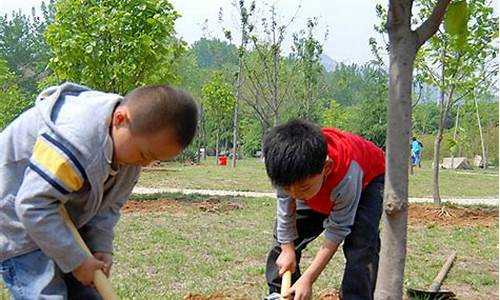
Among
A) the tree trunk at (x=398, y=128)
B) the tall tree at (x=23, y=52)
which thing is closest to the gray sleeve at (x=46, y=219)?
the tree trunk at (x=398, y=128)

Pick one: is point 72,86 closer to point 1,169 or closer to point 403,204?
point 1,169

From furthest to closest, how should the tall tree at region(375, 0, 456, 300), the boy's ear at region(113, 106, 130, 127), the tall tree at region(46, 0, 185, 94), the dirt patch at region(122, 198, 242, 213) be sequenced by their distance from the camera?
the tall tree at region(46, 0, 185, 94), the dirt patch at region(122, 198, 242, 213), the tall tree at region(375, 0, 456, 300), the boy's ear at region(113, 106, 130, 127)

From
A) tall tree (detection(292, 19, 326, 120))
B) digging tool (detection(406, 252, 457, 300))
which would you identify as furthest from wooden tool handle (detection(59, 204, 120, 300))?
tall tree (detection(292, 19, 326, 120))

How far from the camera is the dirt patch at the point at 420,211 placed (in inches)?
302

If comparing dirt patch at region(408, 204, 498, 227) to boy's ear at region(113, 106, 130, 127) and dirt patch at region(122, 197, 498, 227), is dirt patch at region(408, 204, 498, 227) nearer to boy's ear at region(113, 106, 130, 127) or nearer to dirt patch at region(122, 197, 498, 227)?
dirt patch at region(122, 197, 498, 227)

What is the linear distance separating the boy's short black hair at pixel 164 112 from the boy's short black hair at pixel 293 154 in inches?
19.2

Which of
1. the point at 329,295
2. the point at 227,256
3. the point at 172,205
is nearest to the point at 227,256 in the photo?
the point at 227,256

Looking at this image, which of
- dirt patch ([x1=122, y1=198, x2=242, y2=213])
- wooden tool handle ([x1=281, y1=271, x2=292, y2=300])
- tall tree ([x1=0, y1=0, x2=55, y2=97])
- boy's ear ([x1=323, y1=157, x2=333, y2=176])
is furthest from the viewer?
tall tree ([x1=0, y1=0, x2=55, y2=97])

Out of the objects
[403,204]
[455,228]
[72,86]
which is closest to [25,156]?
[72,86]

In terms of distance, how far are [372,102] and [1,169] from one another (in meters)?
25.9

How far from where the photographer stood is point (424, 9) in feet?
27.3

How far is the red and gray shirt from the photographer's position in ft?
8.20

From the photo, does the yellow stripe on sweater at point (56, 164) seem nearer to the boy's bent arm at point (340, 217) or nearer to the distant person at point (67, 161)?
the distant person at point (67, 161)

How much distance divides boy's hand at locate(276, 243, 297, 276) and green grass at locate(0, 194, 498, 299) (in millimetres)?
1012
